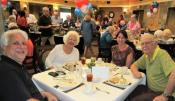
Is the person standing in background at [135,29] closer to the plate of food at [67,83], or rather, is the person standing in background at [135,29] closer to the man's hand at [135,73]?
the man's hand at [135,73]

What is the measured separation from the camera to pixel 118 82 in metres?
1.96

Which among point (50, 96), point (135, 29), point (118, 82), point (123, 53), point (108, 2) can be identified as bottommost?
point (50, 96)

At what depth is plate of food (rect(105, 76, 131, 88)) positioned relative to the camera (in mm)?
1897

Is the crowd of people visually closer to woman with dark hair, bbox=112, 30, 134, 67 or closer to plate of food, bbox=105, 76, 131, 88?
woman with dark hair, bbox=112, 30, 134, 67

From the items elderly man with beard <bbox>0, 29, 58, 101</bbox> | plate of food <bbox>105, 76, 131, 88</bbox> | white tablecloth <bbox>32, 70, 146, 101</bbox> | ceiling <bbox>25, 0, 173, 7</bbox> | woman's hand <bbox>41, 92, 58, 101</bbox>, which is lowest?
woman's hand <bbox>41, 92, 58, 101</bbox>

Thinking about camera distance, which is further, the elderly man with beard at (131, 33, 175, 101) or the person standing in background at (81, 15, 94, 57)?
the person standing in background at (81, 15, 94, 57)

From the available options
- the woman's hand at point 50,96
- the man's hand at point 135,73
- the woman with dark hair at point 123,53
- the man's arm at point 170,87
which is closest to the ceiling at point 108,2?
the woman with dark hair at point 123,53

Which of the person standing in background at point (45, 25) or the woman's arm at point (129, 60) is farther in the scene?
the person standing in background at point (45, 25)

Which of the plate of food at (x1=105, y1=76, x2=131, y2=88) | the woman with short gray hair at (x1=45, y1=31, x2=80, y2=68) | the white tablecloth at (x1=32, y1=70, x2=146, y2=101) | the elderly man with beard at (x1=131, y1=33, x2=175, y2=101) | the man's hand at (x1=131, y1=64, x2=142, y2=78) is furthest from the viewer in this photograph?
the woman with short gray hair at (x1=45, y1=31, x2=80, y2=68)

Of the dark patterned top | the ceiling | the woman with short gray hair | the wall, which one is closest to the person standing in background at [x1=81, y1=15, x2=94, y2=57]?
the dark patterned top

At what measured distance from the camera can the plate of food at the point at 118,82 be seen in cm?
190

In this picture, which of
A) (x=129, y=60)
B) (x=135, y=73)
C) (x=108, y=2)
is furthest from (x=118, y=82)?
(x=108, y=2)

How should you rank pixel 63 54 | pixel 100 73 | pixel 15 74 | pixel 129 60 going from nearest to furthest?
pixel 15 74, pixel 100 73, pixel 63 54, pixel 129 60

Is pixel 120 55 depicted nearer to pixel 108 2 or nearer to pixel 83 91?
pixel 83 91
